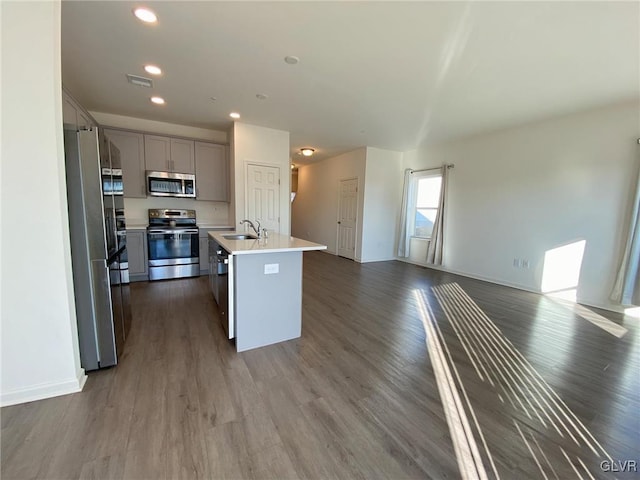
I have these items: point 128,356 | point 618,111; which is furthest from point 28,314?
point 618,111

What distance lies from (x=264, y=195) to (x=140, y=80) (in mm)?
2435

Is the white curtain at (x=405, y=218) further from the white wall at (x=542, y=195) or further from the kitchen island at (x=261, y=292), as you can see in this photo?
the kitchen island at (x=261, y=292)

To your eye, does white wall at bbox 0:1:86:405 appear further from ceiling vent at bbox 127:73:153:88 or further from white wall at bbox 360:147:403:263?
white wall at bbox 360:147:403:263

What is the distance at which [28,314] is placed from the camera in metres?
1.61

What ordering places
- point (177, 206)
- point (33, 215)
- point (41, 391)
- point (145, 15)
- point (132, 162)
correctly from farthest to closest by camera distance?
point (177, 206) → point (132, 162) → point (145, 15) → point (41, 391) → point (33, 215)

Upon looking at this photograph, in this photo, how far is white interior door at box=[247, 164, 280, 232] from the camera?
4.88 m

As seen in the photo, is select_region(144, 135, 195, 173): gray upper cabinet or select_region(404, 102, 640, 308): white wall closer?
select_region(404, 102, 640, 308): white wall

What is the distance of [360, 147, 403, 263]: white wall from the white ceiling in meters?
2.08

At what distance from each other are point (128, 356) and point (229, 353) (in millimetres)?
824

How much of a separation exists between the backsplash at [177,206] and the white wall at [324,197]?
10.1 feet

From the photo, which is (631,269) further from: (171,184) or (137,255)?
(137,255)

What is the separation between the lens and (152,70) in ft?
9.45

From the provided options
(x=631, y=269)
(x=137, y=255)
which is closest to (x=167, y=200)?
(x=137, y=255)

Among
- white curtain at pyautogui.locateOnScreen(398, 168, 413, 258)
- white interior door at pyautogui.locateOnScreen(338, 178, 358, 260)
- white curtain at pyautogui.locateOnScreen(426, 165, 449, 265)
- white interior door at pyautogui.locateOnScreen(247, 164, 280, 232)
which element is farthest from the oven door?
white curtain at pyautogui.locateOnScreen(426, 165, 449, 265)
